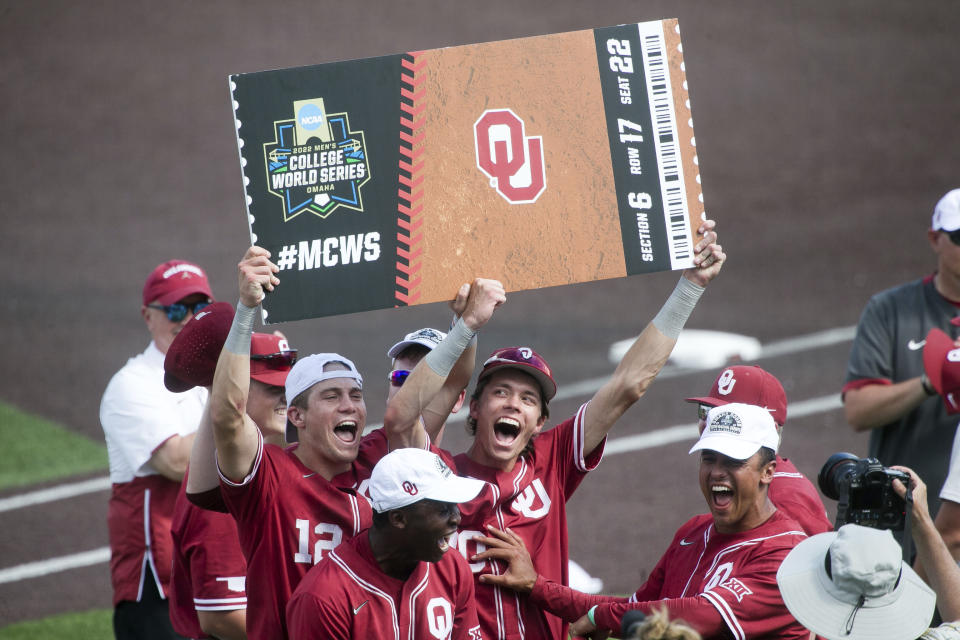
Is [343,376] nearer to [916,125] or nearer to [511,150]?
[511,150]

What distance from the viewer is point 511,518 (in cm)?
415

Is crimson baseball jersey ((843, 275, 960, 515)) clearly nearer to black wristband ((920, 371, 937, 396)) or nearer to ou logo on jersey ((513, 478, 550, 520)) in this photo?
black wristband ((920, 371, 937, 396))

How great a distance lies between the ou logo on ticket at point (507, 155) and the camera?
13.0 ft

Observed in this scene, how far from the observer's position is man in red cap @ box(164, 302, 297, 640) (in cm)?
402

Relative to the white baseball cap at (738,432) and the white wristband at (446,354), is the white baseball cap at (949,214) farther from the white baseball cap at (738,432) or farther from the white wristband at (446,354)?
the white wristband at (446,354)

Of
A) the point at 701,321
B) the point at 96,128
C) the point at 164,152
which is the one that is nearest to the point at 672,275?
the point at 701,321

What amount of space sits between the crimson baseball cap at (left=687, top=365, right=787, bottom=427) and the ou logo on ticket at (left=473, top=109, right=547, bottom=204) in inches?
43.4

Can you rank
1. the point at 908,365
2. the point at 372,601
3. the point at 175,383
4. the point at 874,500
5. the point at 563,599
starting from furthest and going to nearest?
the point at 908,365 < the point at 175,383 < the point at 563,599 < the point at 372,601 < the point at 874,500

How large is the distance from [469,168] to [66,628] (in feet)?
13.7

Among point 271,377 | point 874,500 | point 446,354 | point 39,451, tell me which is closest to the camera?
point 874,500

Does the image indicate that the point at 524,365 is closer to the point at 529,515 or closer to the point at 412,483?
the point at 529,515

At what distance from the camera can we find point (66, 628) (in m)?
6.67

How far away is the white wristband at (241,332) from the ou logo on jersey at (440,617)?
38.0 inches

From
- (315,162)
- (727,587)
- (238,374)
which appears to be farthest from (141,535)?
(727,587)
